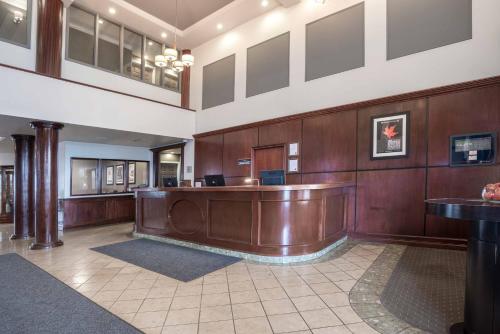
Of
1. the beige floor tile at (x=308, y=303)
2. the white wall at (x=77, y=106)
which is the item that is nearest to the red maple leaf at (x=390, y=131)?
the beige floor tile at (x=308, y=303)

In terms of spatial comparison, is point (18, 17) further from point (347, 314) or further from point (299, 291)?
point (347, 314)

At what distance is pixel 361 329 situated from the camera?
6.79 feet

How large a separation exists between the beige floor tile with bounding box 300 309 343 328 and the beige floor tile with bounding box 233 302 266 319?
1.27 feet

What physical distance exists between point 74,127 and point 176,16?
4021mm

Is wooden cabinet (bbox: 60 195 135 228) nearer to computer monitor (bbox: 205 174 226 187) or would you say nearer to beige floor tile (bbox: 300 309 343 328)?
computer monitor (bbox: 205 174 226 187)

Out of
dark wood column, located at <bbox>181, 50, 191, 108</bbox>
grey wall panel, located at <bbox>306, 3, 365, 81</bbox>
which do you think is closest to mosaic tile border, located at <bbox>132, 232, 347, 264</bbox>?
grey wall panel, located at <bbox>306, 3, 365, 81</bbox>

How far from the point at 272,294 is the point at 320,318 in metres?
0.61

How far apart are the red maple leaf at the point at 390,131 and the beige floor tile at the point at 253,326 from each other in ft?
13.3

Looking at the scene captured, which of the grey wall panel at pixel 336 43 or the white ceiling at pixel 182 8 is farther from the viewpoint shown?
the white ceiling at pixel 182 8

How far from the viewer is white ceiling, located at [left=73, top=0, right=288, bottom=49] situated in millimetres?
6598

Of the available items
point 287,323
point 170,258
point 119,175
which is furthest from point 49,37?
point 287,323

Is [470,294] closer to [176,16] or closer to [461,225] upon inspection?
[461,225]

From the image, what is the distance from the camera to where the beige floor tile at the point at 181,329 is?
206 centimetres

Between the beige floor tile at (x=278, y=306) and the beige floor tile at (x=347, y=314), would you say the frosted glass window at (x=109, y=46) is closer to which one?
the beige floor tile at (x=278, y=306)
